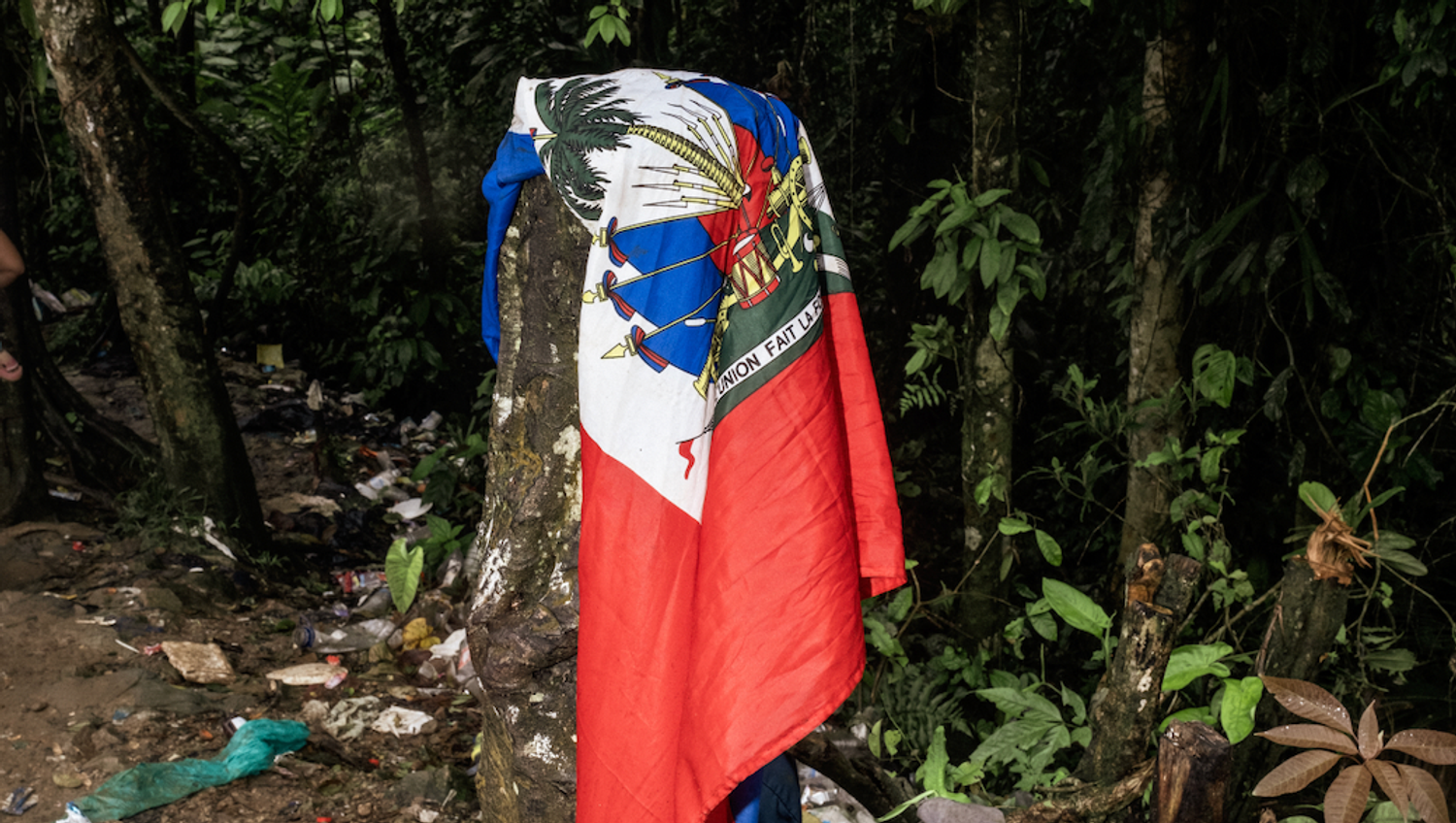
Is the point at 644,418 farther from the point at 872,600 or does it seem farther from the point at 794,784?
the point at 872,600

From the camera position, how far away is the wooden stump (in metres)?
1.34

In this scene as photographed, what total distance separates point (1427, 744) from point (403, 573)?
3181 mm

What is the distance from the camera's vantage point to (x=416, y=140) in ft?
16.4

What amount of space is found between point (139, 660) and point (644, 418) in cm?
249

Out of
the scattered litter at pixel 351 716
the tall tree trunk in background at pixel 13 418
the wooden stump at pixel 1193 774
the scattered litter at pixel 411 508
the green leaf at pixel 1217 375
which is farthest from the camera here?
the scattered litter at pixel 411 508

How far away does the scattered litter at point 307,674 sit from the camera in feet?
9.86

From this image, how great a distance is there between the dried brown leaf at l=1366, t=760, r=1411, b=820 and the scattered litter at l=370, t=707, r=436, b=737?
2398 mm

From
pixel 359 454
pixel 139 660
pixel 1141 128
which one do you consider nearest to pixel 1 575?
pixel 139 660

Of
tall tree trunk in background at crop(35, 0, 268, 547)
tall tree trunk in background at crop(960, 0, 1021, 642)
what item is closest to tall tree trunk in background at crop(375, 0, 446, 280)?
tall tree trunk in background at crop(35, 0, 268, 547)

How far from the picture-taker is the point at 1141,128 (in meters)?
2.92

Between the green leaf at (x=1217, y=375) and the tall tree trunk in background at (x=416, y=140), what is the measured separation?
3.93m

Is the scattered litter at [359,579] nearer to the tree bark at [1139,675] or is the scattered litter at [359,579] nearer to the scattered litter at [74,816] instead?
the scattered litter at [74,816]

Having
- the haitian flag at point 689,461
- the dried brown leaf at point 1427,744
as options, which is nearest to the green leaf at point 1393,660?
the dried brown leaf at point 1427,744

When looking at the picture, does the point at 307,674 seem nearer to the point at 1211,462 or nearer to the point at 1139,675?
the point at 1139,675
